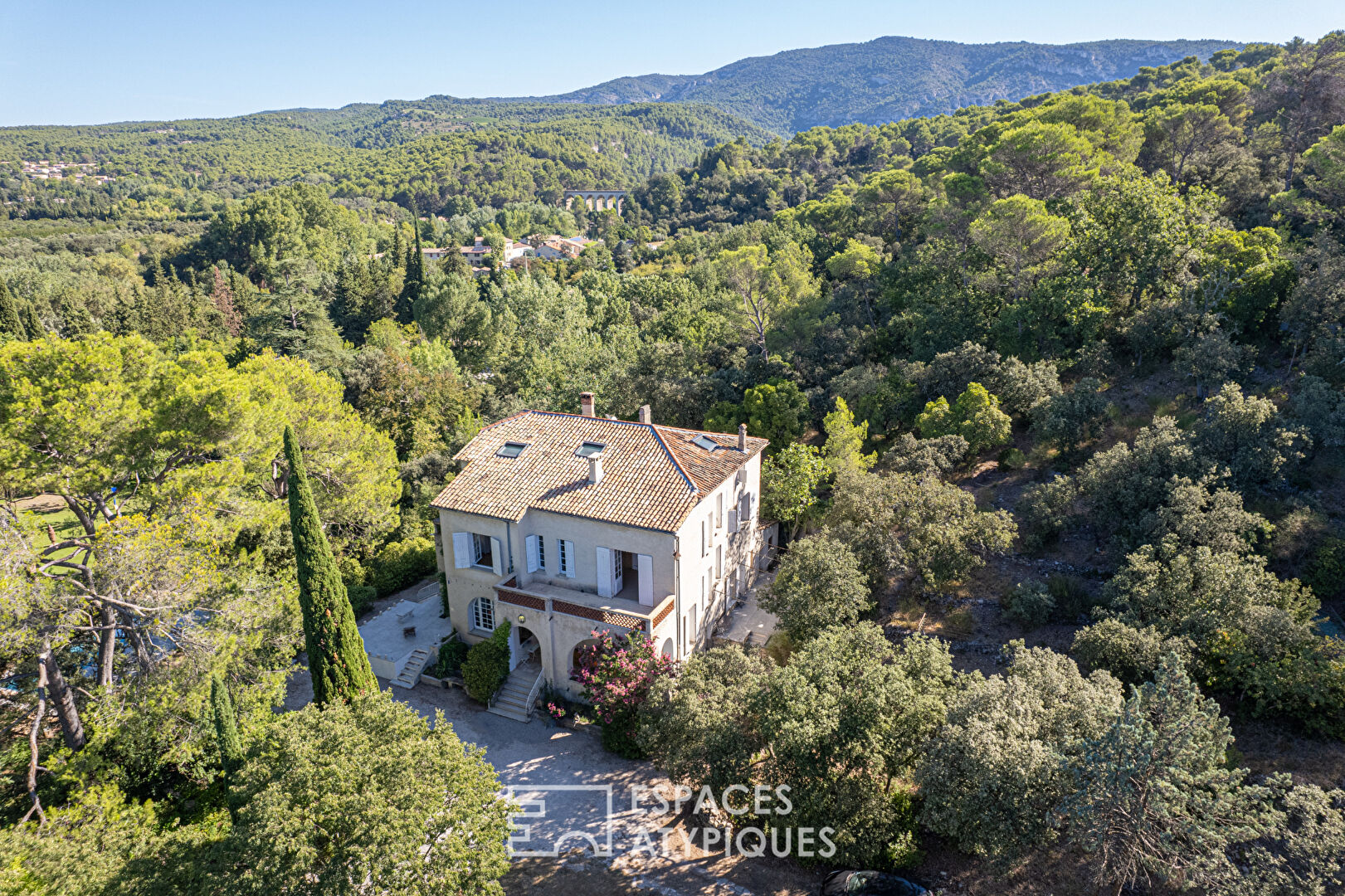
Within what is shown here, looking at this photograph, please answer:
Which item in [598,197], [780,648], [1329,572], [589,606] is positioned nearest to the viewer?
[1329,572]

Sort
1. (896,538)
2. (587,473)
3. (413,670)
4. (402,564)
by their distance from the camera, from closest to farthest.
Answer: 1. (587,473)
2. (413,670)
3. (896,538)
4. (402,564)

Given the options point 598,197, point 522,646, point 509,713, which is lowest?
point 509,713

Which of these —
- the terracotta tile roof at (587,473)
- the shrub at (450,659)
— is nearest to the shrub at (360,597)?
the shrub at (450,659)

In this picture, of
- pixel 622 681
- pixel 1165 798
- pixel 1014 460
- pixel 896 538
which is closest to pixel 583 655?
pixel 622 681

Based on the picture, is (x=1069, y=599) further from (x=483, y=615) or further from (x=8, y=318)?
(x=8, y=318)

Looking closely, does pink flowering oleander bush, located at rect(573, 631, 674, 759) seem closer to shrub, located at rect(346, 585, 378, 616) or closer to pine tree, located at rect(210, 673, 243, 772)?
pine tree, located at rect(210, 673, 243, 772)

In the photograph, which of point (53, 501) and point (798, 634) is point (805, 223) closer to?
point (798, 634)

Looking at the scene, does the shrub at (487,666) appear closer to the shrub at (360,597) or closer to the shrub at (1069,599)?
the shrub at (360,597)
